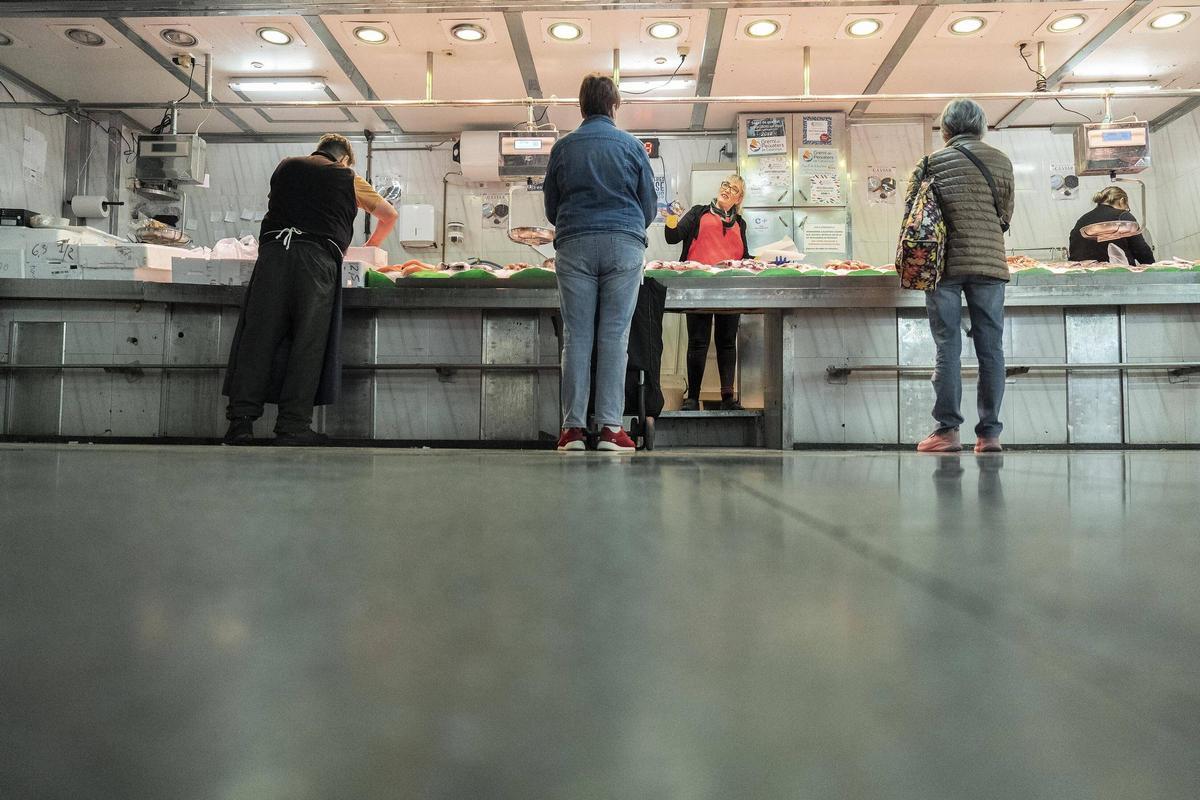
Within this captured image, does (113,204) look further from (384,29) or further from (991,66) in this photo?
(991,66)

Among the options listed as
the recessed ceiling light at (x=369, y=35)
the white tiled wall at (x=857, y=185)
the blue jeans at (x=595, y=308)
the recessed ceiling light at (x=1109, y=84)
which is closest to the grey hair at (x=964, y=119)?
the blue jeans at (x=595, y=308)

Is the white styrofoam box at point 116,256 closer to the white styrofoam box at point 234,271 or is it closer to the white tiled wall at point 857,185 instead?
the white styrofoam box at point 234,271

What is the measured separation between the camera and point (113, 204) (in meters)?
8.37

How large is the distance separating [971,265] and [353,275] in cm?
335

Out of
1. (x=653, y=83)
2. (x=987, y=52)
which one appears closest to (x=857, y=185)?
(x=987, y=52)

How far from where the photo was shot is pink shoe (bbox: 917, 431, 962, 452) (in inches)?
136

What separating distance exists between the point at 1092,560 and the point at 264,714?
0.38 metres

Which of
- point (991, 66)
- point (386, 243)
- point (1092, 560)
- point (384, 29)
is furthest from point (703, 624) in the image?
point (386, 243)

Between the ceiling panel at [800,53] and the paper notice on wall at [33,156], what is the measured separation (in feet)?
22.2

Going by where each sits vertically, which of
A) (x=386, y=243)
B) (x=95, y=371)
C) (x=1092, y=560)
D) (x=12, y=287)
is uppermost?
(x=386, y=243)

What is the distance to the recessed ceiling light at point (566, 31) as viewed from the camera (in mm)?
6345

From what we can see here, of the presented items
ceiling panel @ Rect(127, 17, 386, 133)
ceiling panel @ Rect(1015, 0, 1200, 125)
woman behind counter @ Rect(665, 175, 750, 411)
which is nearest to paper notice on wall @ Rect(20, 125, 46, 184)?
ceiling panel @ Rect(127, 17, 386, 133)

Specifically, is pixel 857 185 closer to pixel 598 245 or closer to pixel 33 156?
pixel 598 245

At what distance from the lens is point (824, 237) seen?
8.35 m
